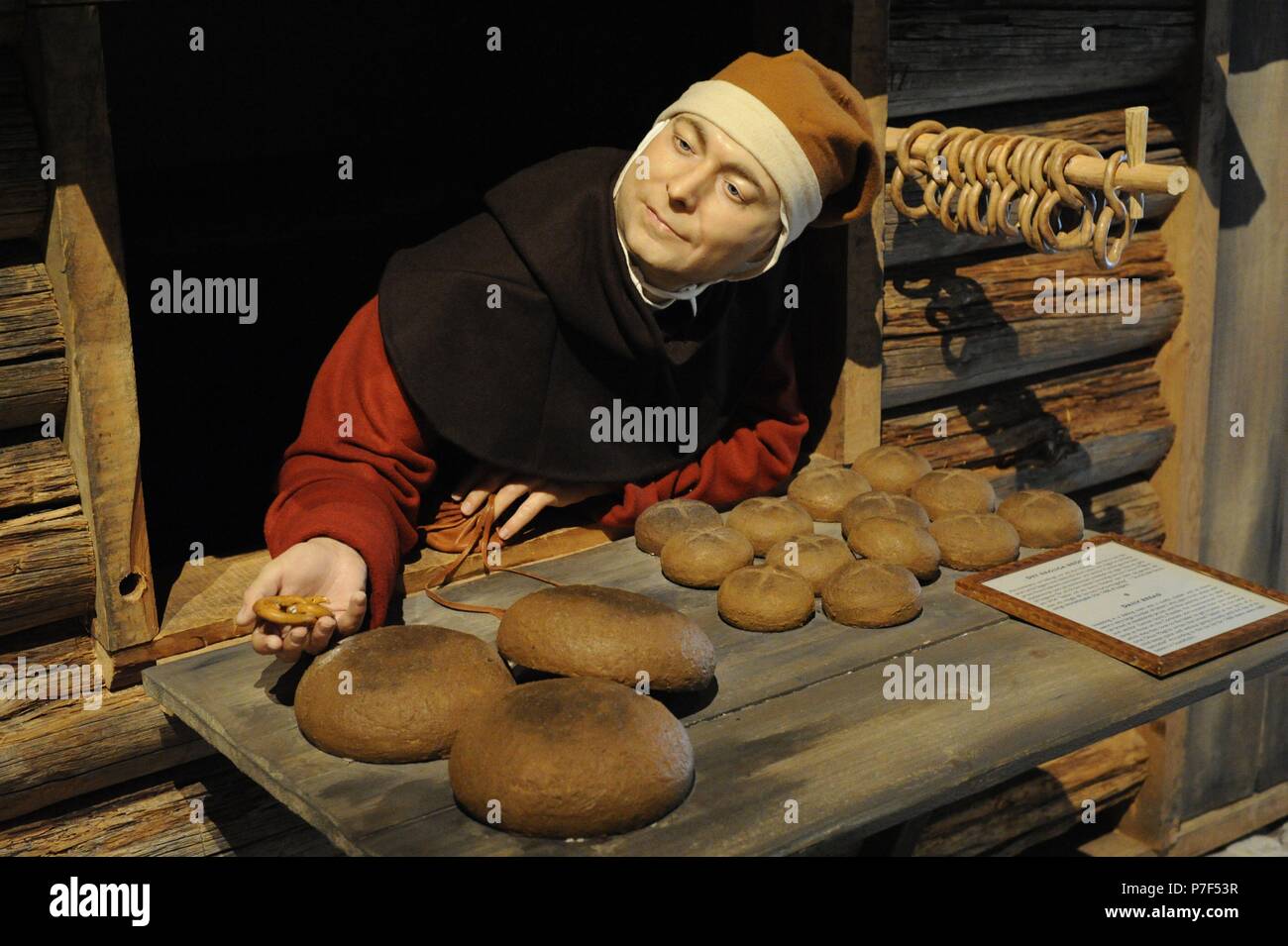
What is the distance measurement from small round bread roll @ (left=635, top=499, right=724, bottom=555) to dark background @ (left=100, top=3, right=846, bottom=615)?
4.06 ft

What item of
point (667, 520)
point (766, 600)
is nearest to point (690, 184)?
point (667, 520)

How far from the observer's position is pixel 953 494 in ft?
10.4

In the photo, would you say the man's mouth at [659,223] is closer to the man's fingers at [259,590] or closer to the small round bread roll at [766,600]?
the small round bread roll at [766,600]

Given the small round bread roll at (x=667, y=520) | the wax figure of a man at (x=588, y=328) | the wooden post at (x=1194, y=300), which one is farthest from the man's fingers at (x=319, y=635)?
the wooden post at (x=1194, y=300)

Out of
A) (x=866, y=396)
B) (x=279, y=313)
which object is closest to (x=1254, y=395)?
(x=866, y=396)

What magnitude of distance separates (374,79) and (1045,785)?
10.2 feet

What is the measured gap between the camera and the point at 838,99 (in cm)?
301

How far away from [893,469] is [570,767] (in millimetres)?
1399

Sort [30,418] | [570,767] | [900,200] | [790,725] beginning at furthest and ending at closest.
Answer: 1. [900,200]
2. [30,418]
3. [790,725]
4. [570,767]

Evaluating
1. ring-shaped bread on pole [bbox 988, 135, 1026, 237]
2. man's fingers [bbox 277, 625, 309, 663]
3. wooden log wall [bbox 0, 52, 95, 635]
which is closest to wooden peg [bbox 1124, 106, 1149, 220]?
ring-shaped bread on pole [bbox 988, 135, 1026, 237]

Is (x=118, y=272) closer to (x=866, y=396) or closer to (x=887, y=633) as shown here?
(x=887, y=633)

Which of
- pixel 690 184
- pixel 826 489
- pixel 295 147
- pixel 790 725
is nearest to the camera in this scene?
pixel 790 725

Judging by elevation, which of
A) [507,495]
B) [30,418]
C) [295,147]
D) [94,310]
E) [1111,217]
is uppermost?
[295,147]

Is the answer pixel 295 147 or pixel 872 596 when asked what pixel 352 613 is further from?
pixel 295 147
